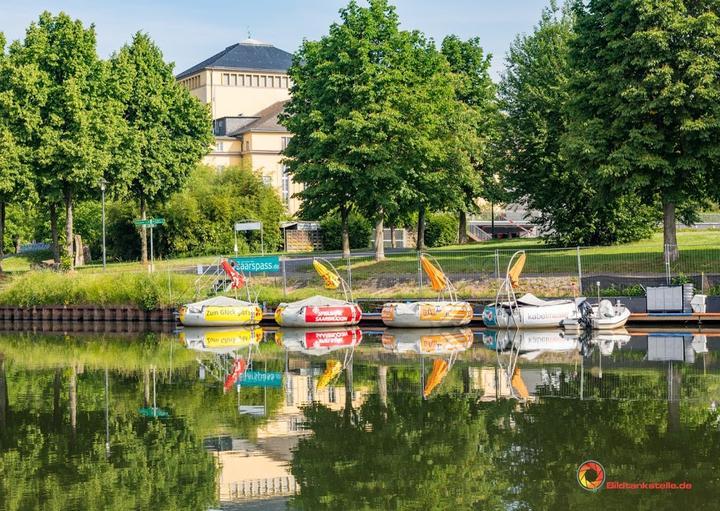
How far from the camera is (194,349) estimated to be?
50594 mm

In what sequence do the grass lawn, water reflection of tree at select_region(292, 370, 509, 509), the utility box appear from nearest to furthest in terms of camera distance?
1. water reflection of tree at select_region(292, 370, 509, 509)
2. the utility box
3. the grass lawn

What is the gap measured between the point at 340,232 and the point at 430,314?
2024 inches

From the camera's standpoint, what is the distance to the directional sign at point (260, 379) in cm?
3784

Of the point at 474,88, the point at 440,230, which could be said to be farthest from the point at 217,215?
the point at 474,88

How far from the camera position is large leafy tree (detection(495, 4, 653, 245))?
6881 cm

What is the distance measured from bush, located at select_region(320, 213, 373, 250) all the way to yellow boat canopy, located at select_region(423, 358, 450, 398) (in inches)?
2479

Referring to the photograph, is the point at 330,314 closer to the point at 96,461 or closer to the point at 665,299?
the point at 665,299

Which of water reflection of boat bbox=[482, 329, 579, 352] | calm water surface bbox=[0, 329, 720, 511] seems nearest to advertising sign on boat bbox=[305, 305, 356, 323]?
water reflection of boat bbox=[482, 329, 579, 352]

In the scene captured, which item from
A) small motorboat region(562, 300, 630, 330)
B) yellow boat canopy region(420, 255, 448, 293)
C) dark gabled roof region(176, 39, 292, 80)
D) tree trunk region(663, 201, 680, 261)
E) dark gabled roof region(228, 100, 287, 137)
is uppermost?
dark gabled roof region(176, 39, 292, 80)

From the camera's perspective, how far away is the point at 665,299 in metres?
52.4

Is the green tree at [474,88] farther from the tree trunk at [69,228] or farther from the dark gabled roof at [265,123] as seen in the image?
the dark gabled roof at [265,123]

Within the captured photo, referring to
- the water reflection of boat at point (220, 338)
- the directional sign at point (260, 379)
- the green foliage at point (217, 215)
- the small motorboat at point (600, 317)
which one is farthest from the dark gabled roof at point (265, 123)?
the directional sign at point (260, 379)

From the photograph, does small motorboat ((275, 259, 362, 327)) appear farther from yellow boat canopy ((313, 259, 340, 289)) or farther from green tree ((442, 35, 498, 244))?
green tree ((442, 35, 498, 244))

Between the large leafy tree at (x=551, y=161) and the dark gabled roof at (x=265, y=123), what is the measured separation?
247 ft
